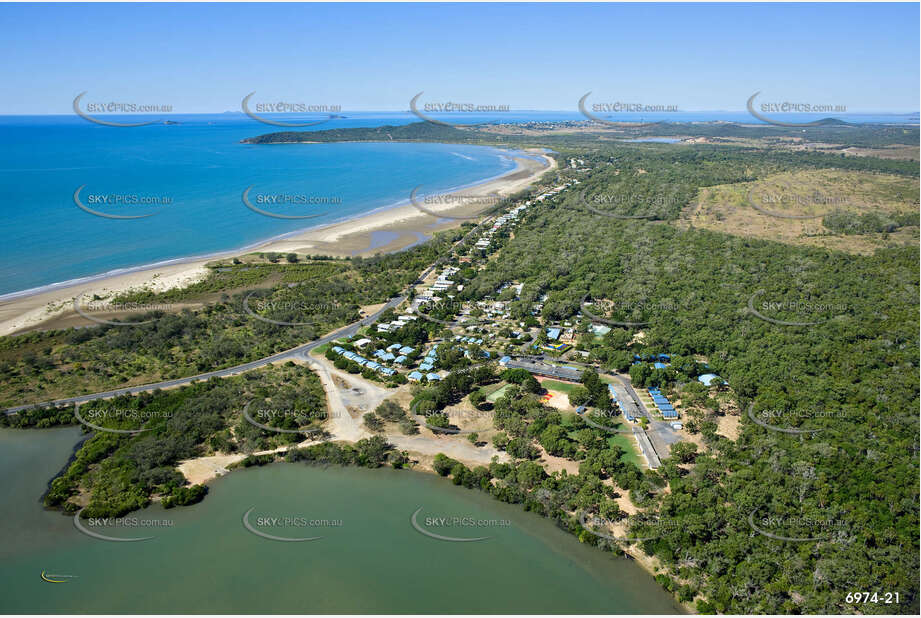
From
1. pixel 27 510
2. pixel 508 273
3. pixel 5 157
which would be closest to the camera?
pixel 27 510

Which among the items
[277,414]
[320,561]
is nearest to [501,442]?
[320,561]

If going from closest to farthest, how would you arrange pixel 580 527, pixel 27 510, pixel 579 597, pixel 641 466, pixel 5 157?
1. pixel 579 597
2. pixel 580 527
3. pixel 27 510
4. pixel 641 466
5. pixel 5 157

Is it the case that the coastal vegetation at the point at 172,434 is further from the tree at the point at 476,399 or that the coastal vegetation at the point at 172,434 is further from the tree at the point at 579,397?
the tree at the point at 579,397

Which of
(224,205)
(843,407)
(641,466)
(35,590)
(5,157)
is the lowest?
(35,590)

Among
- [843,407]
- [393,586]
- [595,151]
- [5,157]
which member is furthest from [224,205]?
[595,151]

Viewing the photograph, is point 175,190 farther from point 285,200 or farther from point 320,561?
point 320,561

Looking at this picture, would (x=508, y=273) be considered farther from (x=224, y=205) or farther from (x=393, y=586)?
(x=224, y=205)
